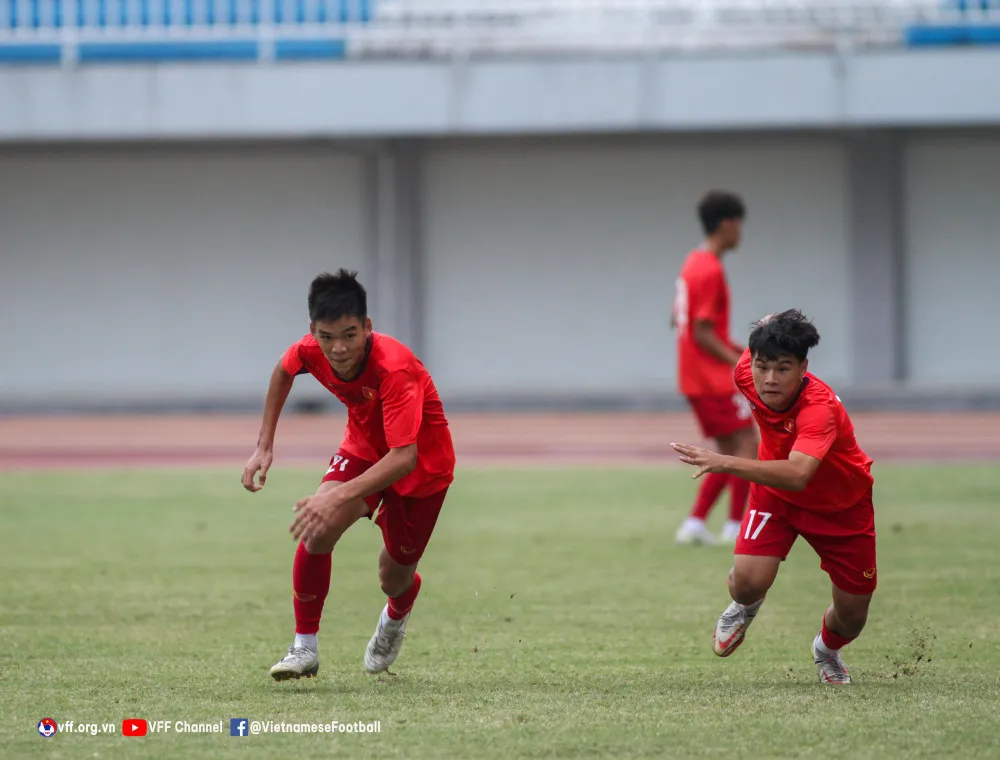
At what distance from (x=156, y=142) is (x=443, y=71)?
522cm

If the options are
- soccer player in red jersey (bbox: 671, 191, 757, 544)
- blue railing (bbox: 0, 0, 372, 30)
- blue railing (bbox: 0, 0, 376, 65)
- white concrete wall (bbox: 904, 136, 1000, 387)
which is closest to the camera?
soccer player in red jersey (bbox: 671, 191, 757, 544)

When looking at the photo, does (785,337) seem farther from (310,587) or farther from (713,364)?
(713,364)

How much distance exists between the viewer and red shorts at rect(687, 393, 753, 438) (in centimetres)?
887

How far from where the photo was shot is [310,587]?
521 cm

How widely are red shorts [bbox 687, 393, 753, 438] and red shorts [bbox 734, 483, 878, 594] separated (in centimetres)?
368

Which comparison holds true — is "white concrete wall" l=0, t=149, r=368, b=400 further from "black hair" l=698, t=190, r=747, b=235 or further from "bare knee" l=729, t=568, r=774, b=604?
"bare knee" l=729, t=568, r=774, b=604

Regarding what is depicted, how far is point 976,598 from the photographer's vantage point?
6.80m

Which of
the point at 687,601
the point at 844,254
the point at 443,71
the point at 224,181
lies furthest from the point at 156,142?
the point at 687,601

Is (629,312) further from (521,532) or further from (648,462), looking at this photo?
(521,532)

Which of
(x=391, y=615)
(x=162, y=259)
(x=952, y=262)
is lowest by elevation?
(x=391, y=615)

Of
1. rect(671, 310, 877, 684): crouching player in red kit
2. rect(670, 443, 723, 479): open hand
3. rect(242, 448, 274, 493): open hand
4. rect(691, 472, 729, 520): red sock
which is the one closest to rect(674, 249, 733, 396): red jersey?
rect(691, 472, 729, 520): red sock

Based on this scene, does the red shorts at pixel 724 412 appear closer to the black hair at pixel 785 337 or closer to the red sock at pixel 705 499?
the red sock at pixel 705 499

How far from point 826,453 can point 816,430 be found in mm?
166

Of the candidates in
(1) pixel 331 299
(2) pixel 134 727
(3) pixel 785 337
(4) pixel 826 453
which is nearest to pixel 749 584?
(4) pixel 826 453
